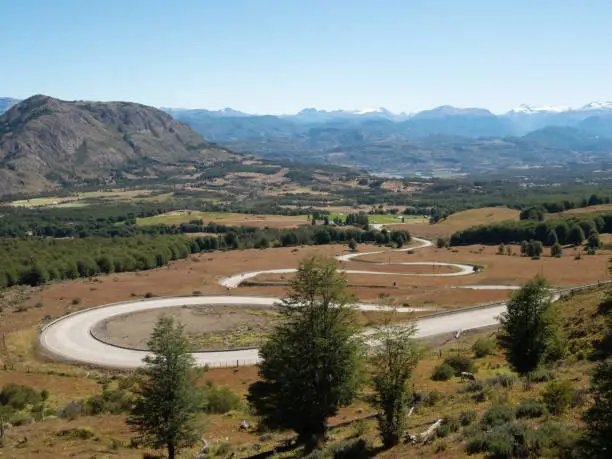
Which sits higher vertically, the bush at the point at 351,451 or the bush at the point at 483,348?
A: the bush at the point at 351,451

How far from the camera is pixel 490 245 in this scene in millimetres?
141375

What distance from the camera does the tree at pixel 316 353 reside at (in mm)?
25219

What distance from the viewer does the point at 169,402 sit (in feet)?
84.9

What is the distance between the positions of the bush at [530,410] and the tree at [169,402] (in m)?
15.5

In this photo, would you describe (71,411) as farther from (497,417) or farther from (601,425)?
(601,425)

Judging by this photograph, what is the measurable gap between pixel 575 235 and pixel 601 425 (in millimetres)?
124393

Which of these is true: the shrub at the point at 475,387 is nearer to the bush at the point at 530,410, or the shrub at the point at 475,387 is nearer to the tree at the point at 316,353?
the bush at the point at 530,410

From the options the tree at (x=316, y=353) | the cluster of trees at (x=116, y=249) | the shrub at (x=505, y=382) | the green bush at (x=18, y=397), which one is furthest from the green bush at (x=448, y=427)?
the cluster of trees at (x=116, y=249)

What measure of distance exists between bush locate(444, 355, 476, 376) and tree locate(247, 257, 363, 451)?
18671mm

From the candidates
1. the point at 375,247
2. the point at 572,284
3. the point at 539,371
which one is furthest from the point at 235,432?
the point at 375,247

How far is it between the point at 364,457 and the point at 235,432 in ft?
47.9

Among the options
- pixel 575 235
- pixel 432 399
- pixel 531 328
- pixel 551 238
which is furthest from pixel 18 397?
pixel 575 235

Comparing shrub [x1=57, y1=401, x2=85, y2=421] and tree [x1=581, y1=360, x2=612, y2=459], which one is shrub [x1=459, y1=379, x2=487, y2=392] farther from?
shrub [x1=57, y1=401, x2=85, y2=421]

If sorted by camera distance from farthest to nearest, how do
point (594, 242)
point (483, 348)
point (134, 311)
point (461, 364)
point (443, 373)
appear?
1. point (594, 242)
2. point (134, 311)
3. point (483, 348)
4. point (461, 364)
5. point (443, 373)
